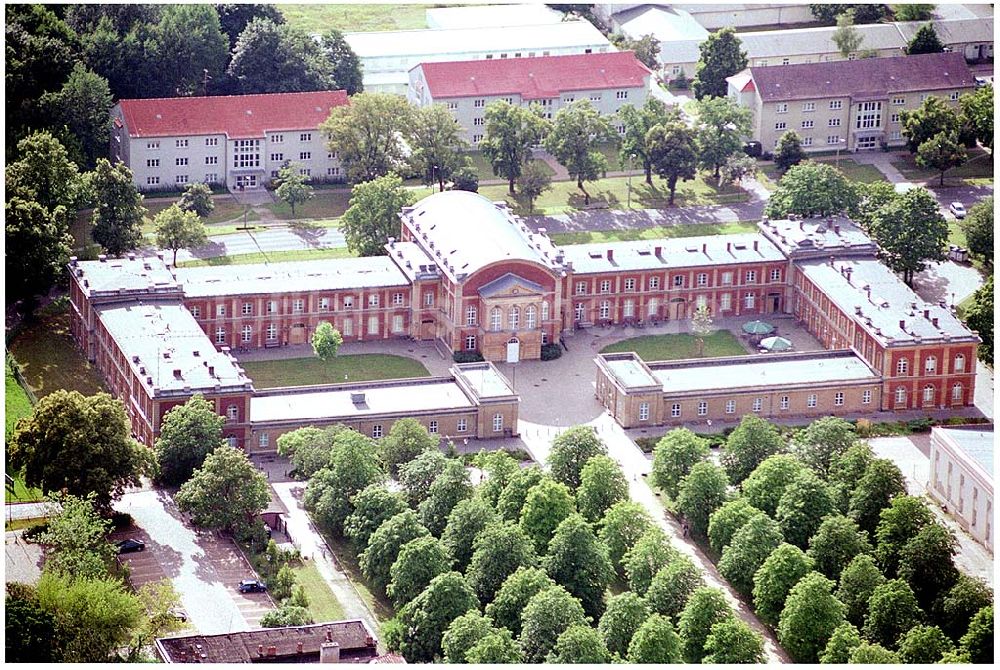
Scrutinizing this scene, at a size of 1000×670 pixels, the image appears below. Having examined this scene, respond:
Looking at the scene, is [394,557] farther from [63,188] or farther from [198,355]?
[63,188]

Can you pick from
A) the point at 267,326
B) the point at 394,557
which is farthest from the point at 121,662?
the point at 267,326

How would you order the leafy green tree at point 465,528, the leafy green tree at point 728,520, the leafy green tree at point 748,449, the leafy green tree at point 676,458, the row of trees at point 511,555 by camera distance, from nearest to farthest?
the row of trees at point 511,555 < the leafy green tree at point 465,528 < the leafy green tree at point 728,520 < the leafy green tree at point 676,458 < the leafy green tree at point 748,449

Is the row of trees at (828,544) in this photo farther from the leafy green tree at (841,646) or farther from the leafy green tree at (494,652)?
the leafy green tree at (494,652)

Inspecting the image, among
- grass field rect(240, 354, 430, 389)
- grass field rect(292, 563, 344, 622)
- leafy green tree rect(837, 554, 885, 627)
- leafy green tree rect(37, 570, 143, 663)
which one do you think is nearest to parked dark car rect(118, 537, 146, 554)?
grass field rect(292, 563, 344, 622)

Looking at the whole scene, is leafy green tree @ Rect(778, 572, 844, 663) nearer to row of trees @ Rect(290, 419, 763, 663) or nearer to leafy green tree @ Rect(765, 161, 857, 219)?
row of trees @ Rect(290, 419, 763, 663)

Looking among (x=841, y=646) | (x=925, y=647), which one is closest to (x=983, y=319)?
(x=925, y=647)

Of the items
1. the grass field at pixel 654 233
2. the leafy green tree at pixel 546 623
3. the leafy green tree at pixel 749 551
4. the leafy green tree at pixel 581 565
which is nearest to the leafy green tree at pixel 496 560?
the leafy green tree at pixel 581 565

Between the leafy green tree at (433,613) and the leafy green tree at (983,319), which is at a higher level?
the leafy green tree at (983,319)
